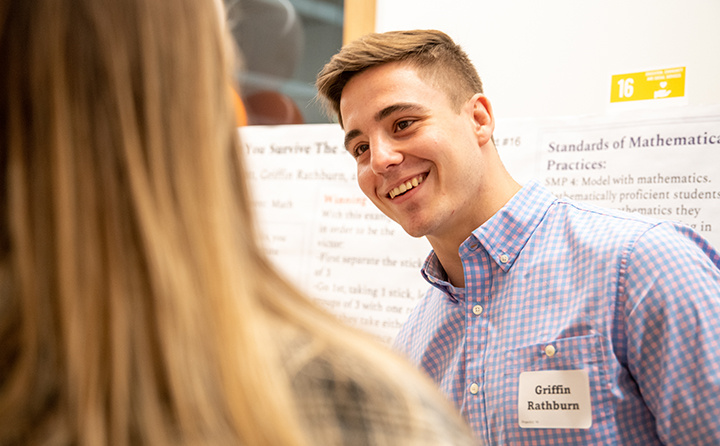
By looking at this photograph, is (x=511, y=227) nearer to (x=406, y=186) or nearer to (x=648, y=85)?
(x=406, y=186)

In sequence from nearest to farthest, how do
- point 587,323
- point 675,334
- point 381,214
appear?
point 675,334 < point 587,323 < point 381,214

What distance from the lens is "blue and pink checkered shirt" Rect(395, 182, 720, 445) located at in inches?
39.6

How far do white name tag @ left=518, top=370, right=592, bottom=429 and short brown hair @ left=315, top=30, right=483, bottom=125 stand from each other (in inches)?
28.1

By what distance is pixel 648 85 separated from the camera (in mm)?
1670

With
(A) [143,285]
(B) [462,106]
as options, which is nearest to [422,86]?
(B) [462,106]

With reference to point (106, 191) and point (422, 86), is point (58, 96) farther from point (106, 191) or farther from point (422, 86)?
point (422, 86)

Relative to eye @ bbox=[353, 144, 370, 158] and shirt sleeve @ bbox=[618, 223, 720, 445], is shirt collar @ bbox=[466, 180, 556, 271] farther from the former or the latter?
eye @ bbox=[353, 144, 370, 158]

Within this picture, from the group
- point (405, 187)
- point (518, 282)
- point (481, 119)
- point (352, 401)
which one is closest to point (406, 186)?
point (405, 187)

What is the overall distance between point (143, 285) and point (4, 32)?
0.24m

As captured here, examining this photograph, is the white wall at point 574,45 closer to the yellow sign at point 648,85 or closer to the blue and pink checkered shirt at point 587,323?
the yellow sign at point 648,85

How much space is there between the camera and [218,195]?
48 cm

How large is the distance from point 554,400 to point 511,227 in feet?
1.29

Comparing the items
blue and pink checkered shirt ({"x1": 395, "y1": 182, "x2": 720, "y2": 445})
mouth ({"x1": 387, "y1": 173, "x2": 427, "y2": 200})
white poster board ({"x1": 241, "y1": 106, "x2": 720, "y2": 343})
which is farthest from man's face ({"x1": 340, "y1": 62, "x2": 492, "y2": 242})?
white poster board ({"x1": 241, "y1": 106, "x2": 720, "y2": 343})

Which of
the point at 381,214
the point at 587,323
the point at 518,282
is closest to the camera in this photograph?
the point at 587,323
